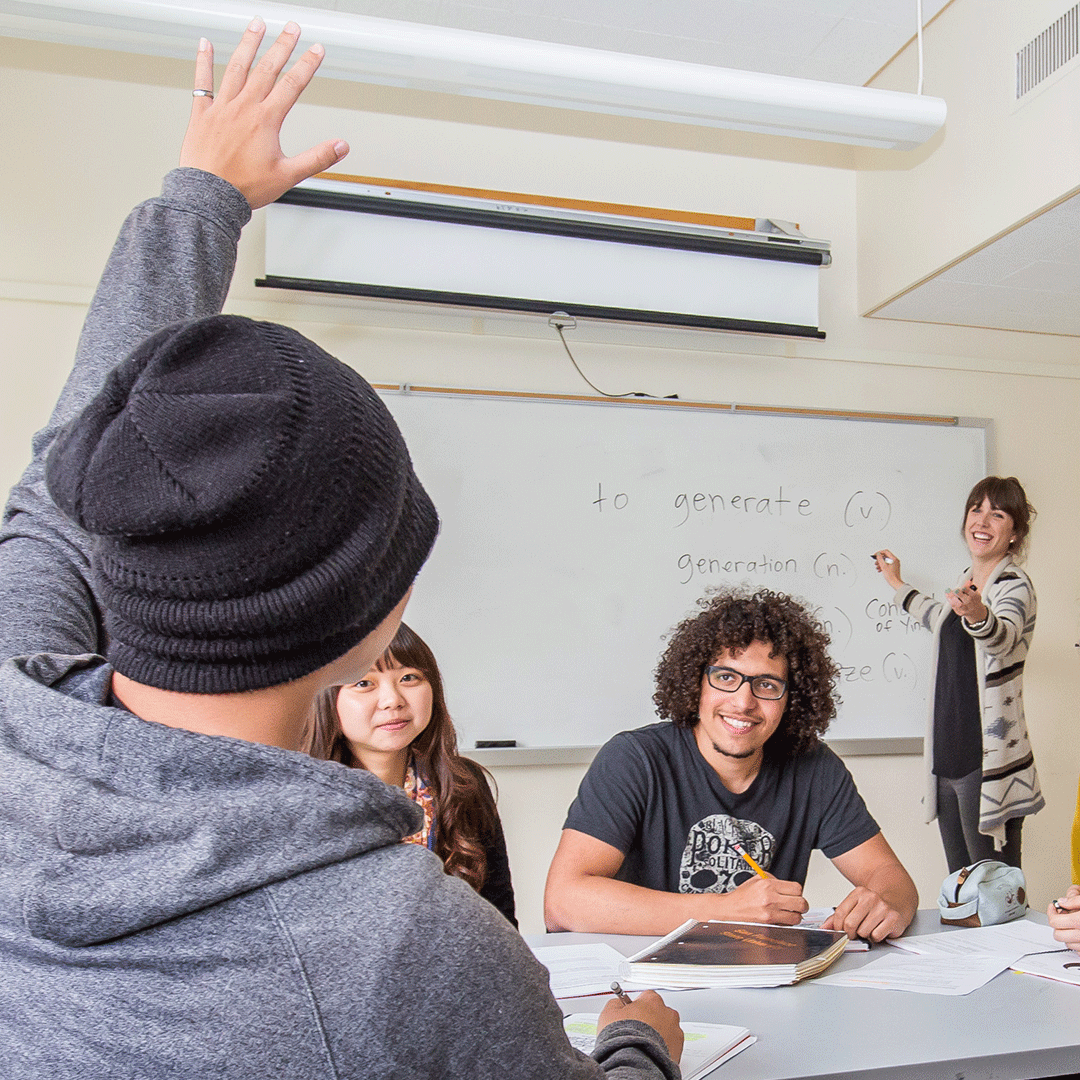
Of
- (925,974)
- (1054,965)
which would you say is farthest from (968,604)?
(925,974)

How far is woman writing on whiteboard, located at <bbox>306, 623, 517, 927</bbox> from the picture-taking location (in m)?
1.72

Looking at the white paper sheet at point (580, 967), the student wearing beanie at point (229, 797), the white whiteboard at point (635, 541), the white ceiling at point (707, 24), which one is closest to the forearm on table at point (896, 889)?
the white paper sheet at point (580, 967)

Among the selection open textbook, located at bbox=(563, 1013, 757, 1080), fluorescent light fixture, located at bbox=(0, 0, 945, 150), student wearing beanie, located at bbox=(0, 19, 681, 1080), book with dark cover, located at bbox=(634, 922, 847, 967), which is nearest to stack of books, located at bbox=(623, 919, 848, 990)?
book with dark cover, located at bbox=(634, 922, 847, 967)

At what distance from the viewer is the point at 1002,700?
118 inches

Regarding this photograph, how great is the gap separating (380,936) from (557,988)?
3.07ft

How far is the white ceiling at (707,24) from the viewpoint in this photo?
2.65m

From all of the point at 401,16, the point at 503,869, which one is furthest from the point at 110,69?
the point at 503,869

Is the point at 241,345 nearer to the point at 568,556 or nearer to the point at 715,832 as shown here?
the point at 715,832

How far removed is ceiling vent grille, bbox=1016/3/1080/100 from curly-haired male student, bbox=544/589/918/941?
5.08 feet

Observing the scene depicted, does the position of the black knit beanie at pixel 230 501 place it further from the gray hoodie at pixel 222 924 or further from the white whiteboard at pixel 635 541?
the white whiteboard at pixel 635 541

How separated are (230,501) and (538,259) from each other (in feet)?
8.37

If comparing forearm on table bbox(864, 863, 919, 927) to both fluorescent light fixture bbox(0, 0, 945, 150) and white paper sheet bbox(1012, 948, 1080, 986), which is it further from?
fluorescent light fixture bbox(0, 0, 945, 150)

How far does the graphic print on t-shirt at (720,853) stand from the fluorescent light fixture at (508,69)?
126cm

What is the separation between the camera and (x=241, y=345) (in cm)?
48
